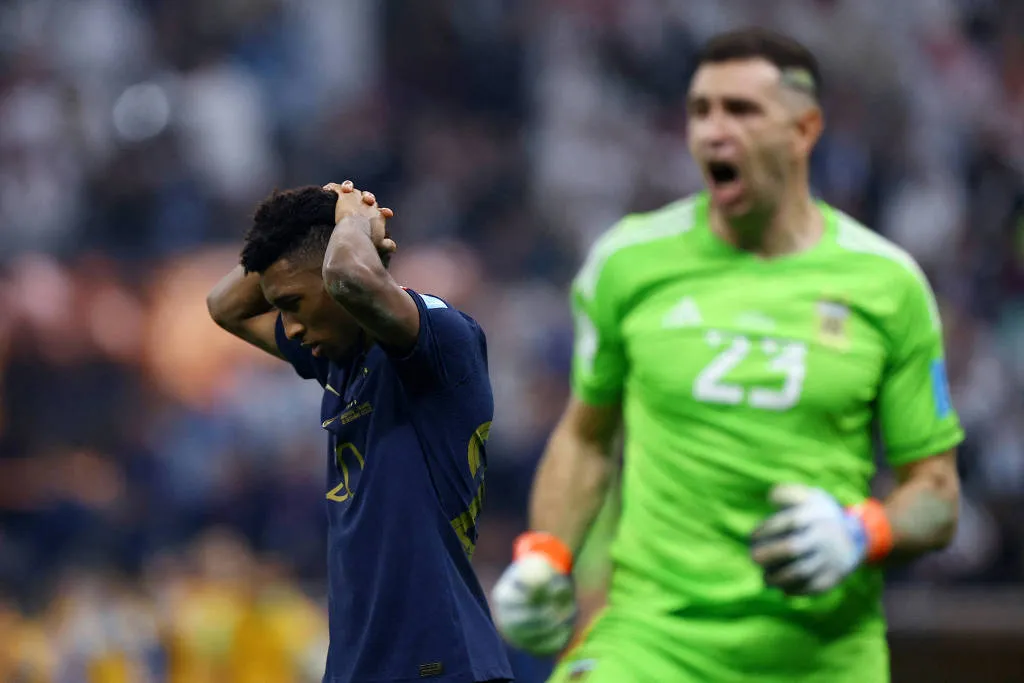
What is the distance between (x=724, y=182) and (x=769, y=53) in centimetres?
35

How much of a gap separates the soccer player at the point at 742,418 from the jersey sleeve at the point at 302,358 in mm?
748

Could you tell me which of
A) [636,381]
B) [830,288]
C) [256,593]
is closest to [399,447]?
[636,381]

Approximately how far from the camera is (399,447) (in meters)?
2.93

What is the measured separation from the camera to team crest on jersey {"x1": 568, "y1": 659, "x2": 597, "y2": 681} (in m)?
3.67

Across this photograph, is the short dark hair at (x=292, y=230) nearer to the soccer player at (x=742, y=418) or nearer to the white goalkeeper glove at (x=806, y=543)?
the soccer player at (x=742, y=418)

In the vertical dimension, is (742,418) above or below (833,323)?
below

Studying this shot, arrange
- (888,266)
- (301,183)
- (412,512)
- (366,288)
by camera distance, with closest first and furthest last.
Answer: (366,288) < (412,512) < (888,266) < (301,183)

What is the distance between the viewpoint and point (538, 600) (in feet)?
12.3

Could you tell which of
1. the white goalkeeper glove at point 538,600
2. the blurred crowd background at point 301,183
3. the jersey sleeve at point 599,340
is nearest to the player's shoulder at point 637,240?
the jersey sleeve at point 599,340

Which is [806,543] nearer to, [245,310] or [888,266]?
[888,266]

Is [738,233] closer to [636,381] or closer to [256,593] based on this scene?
[636,381]

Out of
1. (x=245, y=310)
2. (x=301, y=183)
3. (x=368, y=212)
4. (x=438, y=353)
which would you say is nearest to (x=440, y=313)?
(x=438, y=353)

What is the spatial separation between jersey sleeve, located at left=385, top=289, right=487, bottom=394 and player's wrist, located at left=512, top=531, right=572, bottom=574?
0.88 meters

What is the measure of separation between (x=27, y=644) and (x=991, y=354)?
5.45 metres
